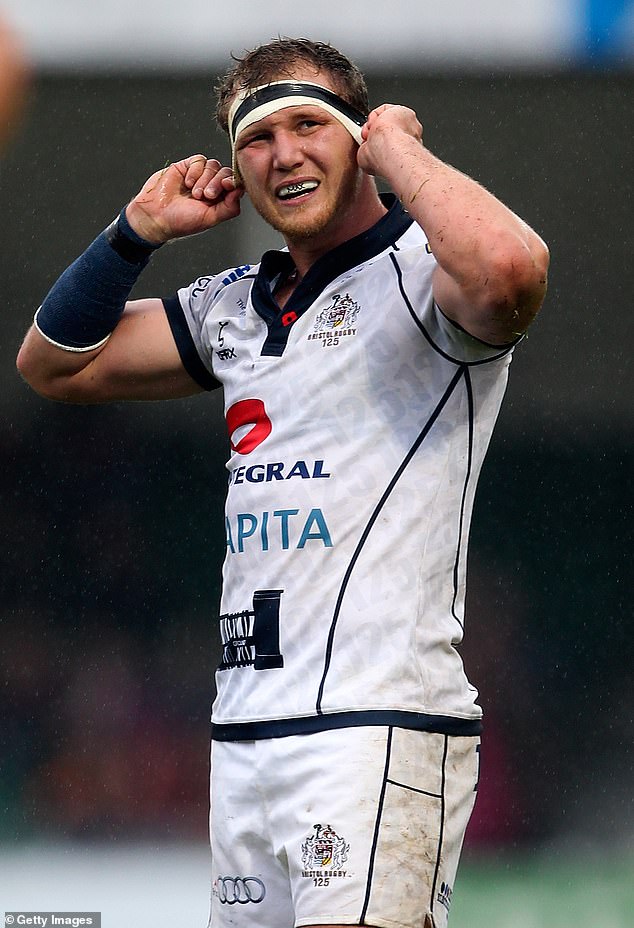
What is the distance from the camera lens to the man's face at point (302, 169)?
232 cm

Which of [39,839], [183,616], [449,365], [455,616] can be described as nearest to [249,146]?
[449,365]

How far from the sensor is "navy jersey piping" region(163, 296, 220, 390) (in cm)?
262

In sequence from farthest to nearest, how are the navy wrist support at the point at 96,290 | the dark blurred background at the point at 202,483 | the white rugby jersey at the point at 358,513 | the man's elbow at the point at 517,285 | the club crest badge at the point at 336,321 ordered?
the dark blurred background at the point at 202,483 < the navy wrist support at the point at 96,290 < the club crest badge at the point at 336,321 < the white rugby jersey at the point at 358,513 < the man's elbow at the point at 517,285

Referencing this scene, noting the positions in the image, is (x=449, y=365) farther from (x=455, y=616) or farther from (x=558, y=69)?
(x=558, y=69)

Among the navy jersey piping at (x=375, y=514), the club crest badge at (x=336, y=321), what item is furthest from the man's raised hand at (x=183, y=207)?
the navy jersey piping at (x=375, y=514)

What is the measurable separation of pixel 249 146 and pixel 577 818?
4063 millimetres

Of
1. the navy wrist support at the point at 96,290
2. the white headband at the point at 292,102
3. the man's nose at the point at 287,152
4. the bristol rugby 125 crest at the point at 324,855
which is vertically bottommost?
the bristol rugby 125 crest at the point at 324,855

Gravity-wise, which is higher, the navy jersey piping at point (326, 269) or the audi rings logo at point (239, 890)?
the navy jersey piping at point (326, 269)

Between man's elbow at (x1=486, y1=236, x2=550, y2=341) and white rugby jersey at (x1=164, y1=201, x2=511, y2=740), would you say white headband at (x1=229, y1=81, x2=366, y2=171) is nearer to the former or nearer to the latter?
white rugby jersey at (x1=164, y1=201, x2=511, y2=740)

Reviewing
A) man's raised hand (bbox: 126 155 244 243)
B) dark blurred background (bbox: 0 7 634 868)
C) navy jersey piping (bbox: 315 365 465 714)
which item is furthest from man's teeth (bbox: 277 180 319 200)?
dark blurred background (bbox: 0 7 634 868)

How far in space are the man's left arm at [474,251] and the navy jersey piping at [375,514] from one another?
0.44 feet

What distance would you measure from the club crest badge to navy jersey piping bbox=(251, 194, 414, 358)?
0.05m

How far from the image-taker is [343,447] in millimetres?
2199

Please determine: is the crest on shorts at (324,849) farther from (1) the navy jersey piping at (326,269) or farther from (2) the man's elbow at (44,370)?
(2) the man's elbow at (44,370)
